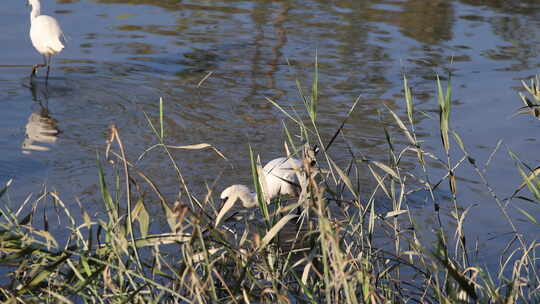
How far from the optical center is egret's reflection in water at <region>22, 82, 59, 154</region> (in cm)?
609

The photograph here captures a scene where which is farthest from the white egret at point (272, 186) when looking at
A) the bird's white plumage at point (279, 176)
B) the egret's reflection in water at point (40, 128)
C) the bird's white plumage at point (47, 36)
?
the bird's white plumage at point (47, 36)

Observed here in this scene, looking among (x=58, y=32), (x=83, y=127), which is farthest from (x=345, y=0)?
(x=83, y=127)

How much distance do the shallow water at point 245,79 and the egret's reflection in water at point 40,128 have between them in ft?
0.05

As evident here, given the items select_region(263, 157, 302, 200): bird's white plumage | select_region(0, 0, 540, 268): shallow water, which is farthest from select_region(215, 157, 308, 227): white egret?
select_region(0, 0, 540, 268): shallow water

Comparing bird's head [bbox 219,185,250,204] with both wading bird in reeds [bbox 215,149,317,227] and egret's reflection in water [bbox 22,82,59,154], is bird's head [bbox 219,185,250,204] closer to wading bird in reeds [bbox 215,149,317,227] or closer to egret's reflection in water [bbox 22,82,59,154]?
wading bird in reeds [bbox 215,149,317,227]

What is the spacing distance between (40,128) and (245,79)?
→ 2202 mm

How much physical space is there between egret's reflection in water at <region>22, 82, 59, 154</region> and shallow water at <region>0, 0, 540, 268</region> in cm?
1

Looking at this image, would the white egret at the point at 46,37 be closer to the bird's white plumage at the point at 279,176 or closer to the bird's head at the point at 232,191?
the bird's white plumage at the point at 279,176

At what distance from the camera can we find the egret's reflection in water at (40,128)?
609cm

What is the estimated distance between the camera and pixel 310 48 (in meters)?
9.10

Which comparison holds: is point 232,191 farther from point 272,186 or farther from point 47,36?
point 47,36

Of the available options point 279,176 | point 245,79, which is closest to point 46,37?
point 245,79

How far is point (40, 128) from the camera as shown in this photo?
653 centimetres

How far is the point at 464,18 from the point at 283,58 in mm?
3452
